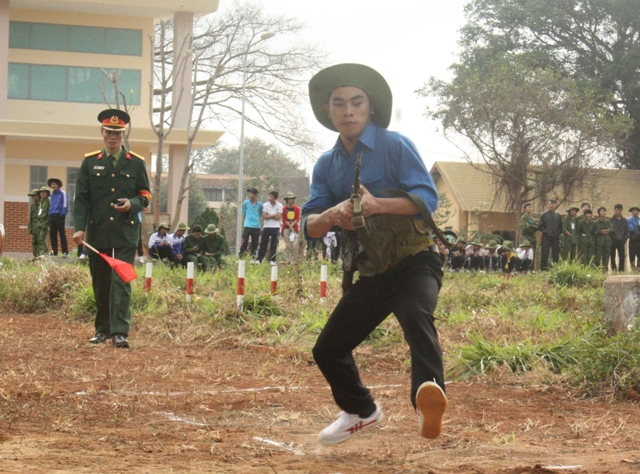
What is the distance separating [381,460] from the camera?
437 cm

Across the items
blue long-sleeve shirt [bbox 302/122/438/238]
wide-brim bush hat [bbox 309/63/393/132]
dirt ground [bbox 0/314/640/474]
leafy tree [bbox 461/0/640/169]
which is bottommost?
dirt ground [bbox 0/314/640/474]

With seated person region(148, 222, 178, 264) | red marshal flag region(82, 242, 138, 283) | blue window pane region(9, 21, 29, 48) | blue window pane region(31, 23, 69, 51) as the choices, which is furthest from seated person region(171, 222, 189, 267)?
blue window pane region(9, 21, 29, 48)

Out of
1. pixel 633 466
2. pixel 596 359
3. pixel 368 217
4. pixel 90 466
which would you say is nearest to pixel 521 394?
pixel 596 359

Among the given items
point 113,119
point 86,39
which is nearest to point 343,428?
point 113,119

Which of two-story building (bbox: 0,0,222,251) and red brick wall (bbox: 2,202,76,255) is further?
two-story building (bbox: 0,0,222,251)

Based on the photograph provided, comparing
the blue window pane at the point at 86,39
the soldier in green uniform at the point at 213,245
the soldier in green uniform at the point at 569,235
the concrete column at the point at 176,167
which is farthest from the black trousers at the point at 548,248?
the blue window pane at the point at 86,39

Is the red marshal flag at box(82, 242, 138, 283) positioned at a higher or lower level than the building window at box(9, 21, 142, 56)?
lower

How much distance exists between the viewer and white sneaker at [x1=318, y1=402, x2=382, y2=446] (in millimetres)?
4535

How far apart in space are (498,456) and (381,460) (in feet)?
1.81

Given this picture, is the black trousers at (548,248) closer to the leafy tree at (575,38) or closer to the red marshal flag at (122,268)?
the red marshal flag at (122,268)

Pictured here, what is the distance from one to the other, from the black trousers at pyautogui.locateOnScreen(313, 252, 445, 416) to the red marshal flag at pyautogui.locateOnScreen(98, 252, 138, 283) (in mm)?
4291

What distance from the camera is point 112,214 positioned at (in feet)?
28.5

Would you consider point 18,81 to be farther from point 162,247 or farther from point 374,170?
point 374,170

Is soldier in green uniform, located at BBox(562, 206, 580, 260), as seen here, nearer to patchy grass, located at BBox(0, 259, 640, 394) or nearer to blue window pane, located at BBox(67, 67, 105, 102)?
patchy grass, located at BBox(0, 259, 640, 394)
